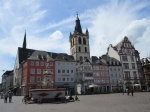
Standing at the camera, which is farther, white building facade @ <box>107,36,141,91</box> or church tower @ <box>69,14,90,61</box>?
church tower @ <box>69,14,90,61</box>

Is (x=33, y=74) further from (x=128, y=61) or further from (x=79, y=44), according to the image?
(x=128, y=61)

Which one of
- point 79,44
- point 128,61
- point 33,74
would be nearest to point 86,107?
point 33,74

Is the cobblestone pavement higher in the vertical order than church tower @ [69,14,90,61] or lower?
lower

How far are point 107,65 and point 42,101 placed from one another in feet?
159

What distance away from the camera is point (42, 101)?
2300 cm

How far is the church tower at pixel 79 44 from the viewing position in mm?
71456

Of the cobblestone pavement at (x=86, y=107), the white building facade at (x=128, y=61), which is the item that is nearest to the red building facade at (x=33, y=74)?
the white building facade at (x=128, y=61)

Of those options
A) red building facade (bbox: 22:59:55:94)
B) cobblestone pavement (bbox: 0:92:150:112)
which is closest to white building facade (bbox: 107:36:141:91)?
red building facade (bbox: 22:59:55:94)

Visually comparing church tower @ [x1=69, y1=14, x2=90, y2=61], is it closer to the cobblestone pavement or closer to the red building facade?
the red building facade

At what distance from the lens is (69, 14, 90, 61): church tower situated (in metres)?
71.5

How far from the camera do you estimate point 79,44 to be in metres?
73.7

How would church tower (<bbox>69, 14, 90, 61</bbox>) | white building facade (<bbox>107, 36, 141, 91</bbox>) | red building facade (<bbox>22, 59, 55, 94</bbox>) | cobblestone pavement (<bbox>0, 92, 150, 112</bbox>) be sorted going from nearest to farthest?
cobblestone pavement (<bbox>0, 92, 150, 112</bbox>) → red building facade (<bbox>22, 59, 55, 94</bbox>) → white building facade (<bbox>107, 36, 141, 91</bbox>) → church tower (<bbox>69, 14, 90, 61</bbox>)

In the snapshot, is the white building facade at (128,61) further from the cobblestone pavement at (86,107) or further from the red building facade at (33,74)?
the cobblestone pavement at (86,107)

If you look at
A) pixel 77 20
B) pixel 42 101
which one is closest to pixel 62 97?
pixel 42 101
